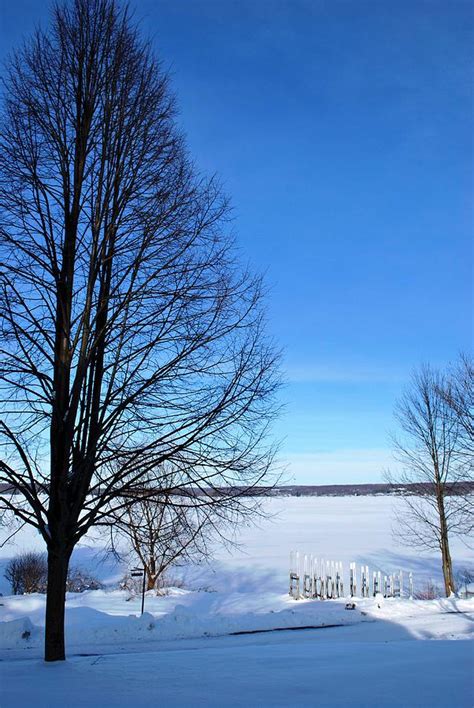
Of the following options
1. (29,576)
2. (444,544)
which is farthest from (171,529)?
(29,576)

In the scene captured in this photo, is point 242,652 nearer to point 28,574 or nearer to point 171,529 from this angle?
point 171,529

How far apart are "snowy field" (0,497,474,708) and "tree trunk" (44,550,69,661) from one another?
8.3 inches

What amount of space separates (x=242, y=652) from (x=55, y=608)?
8.38 feet

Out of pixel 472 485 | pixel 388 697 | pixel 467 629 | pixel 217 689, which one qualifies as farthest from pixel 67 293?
pixel 472 485

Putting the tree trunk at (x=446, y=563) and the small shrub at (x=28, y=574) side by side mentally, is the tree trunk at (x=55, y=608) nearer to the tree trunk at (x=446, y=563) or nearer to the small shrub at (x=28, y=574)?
the tree trunk at (x=446, y=563)

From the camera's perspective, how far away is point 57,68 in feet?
23.1

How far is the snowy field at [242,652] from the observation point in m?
4.29

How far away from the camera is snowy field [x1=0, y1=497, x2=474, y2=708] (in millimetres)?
4285

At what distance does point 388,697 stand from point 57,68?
24.2 ft

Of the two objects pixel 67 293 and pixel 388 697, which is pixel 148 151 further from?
pixel 388 697

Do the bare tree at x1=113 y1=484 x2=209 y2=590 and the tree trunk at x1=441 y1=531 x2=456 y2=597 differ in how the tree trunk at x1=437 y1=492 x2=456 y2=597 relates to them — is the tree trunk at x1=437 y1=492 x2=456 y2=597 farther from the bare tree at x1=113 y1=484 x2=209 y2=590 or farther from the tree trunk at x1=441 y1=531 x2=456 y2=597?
the bare tree at x1=113 y1=484 x2=209 y2=590

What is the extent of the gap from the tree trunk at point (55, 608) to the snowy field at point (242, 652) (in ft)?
0.69

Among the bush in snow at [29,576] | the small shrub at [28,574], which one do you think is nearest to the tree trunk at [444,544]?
the bush in snow at [29,576]

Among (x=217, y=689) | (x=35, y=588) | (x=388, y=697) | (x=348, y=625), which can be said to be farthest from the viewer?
(x=35, y=588)
